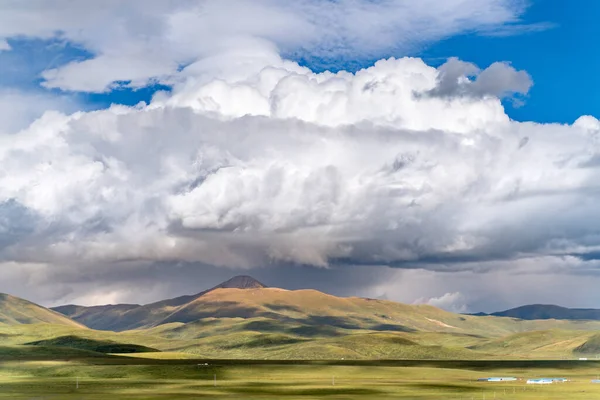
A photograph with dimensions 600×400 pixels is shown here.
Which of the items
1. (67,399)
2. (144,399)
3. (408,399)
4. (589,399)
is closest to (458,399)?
(408,399)

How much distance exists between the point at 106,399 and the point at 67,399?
9105mm

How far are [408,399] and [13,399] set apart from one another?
307 ft

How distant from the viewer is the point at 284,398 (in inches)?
7781

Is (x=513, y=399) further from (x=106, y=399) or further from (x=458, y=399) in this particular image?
(x=106, y=399)

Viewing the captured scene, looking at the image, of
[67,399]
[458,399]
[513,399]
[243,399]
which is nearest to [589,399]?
[513,399]

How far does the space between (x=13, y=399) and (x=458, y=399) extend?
343 feet

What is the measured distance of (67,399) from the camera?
19638cm

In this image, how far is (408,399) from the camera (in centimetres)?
19912

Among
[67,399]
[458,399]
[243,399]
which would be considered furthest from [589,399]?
[67,399]

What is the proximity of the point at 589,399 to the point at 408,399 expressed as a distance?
42698 millimetres

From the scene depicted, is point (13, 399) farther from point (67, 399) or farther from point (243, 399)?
point (243, 399)

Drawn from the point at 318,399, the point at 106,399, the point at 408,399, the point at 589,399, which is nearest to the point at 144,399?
the point at 106,399

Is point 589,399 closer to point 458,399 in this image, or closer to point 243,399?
point 458,399

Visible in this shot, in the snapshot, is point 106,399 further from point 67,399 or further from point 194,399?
point 194,399
